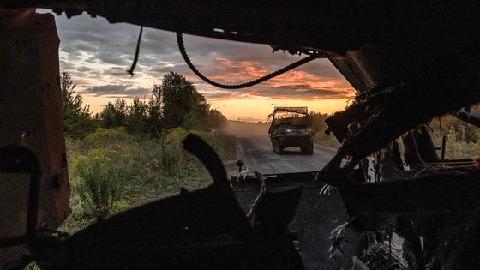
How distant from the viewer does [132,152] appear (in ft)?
73.0

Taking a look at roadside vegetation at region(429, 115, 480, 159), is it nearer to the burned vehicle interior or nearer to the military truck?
the military truck

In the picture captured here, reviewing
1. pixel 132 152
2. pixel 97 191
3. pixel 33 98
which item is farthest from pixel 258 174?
pixel 132 152

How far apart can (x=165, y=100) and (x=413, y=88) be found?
94.4ft

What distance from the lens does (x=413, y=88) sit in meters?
2.06

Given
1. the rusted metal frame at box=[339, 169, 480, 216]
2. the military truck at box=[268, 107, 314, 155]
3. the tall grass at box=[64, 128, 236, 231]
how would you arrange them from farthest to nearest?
1. the military truck at box=[268, 107, 314, 155]
2. the tall grass at box=[64, 128, 236, 231]
3. the rusted metal frame at box=[339, 169, 480, 216]

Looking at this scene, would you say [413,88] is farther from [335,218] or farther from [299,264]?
[335,218]

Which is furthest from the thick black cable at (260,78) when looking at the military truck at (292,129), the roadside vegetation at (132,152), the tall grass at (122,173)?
the military truck at (292,129)

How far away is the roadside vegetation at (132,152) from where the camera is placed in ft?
39.0

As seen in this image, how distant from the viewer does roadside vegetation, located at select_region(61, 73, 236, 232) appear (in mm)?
11898

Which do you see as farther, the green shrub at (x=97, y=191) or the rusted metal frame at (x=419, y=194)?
the green shrub at (x=97, y=191)

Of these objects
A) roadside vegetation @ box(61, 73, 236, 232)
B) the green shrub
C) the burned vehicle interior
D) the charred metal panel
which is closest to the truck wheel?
roadside vegetation @ box(61, 73, 236, 232)

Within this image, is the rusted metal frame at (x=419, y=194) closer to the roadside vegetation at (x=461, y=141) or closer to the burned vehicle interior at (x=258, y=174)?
the burned vehicle interior at (x=258, y=174)

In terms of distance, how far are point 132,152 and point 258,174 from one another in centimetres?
2107

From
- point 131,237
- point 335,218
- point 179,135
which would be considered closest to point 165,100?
point 179,135
